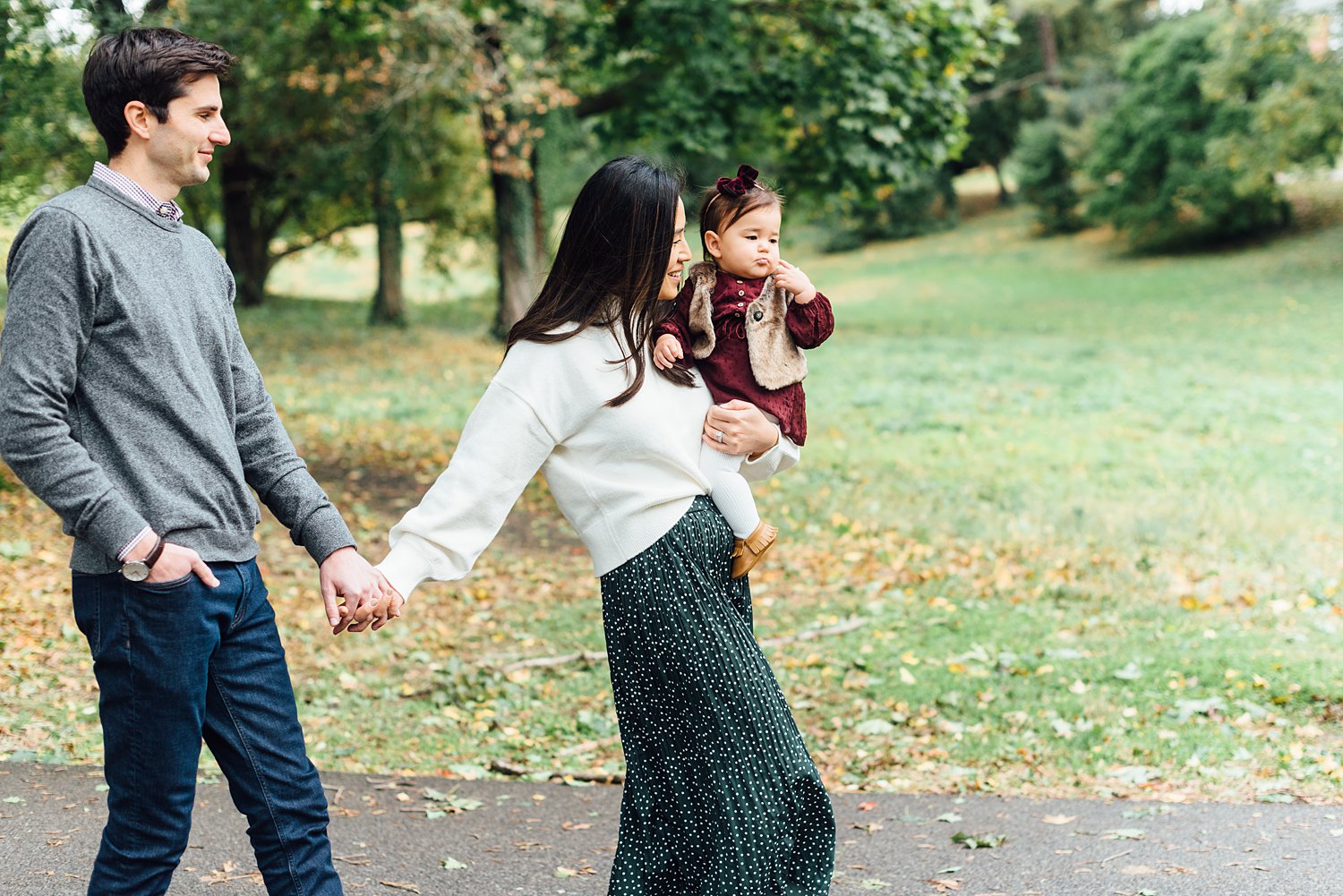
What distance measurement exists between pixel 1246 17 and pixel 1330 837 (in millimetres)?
28177

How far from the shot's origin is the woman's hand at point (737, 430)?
2.88 metres

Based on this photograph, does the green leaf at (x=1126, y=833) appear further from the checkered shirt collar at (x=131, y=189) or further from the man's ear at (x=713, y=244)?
the checkered shirt collar at (x=131, y=189)

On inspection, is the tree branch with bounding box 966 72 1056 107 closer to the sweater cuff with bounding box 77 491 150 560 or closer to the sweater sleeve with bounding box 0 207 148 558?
the sweater sleeve with bounding box 0 207 148 558

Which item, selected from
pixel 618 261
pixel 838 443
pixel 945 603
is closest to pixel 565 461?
pixel 618 261

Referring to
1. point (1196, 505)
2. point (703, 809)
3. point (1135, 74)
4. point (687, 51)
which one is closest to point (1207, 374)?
point (1196, 505)

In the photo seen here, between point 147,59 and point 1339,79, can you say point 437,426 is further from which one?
point 1339,79

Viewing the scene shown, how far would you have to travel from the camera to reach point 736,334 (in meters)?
2.93

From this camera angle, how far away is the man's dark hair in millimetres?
2512

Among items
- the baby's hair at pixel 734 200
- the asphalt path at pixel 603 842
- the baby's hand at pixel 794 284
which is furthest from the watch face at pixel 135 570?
the asphalt path at pixel 603 842

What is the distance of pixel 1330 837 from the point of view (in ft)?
Answer: 13.7

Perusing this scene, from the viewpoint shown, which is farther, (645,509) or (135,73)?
(645,509)

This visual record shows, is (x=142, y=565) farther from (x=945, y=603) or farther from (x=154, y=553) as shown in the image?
(x=945, y=603)

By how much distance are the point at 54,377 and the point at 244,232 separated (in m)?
26.8

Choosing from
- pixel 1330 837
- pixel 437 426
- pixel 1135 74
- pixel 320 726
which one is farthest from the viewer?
pixel 1135 74
